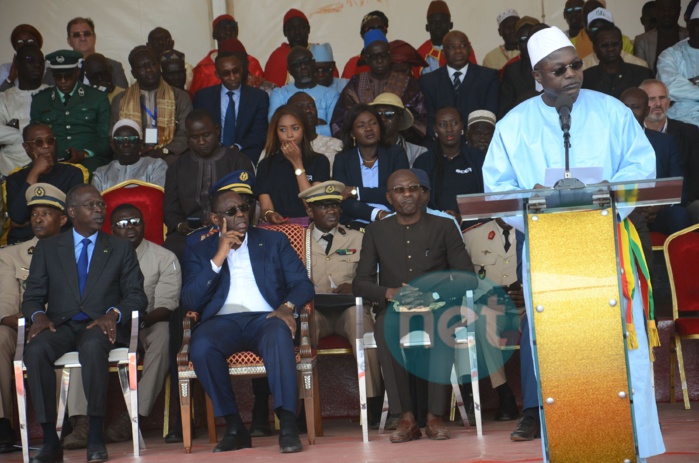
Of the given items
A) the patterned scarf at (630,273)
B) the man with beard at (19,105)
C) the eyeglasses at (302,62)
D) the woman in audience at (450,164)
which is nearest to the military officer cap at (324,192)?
the woman in audience at (450,164)

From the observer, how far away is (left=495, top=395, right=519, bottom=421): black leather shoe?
690cm

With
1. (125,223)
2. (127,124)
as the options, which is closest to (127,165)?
(127,124)

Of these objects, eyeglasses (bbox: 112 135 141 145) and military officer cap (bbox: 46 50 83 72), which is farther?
military officer cap (bbox: 46 50 83 72)

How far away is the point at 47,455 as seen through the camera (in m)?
5.96

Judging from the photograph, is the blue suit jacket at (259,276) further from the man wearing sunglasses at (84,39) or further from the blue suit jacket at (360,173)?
the man wearing sunglasses at (84,39)

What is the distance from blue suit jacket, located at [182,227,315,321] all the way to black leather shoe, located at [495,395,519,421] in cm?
141

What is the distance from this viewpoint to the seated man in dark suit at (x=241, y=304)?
6207 millimetres

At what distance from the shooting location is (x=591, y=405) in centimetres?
374

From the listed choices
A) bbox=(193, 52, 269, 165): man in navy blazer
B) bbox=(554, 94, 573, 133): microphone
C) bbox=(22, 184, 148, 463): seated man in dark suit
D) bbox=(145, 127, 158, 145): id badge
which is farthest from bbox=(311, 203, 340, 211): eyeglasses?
bbox=(554, 94, 573, 133): microphone

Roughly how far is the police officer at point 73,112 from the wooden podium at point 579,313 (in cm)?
598

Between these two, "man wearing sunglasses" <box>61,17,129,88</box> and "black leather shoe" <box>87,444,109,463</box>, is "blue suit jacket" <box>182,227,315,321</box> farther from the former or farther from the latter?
"man wearing sunglasses" <box>61,17,129,88</box>

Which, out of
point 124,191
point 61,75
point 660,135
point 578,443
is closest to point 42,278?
point 124,191

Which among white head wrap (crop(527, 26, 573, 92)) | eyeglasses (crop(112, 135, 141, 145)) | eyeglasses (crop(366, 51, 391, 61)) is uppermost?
eyeglasses (crop(366, 51, 391, 61))

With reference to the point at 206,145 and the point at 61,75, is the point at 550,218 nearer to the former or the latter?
the point at 206,145
